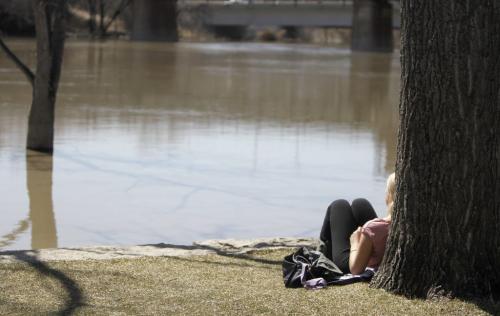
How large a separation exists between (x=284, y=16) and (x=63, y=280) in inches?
2451

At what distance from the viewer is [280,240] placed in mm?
7969

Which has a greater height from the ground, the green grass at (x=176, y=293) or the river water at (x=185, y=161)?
the green grass at (x=176, y=293)

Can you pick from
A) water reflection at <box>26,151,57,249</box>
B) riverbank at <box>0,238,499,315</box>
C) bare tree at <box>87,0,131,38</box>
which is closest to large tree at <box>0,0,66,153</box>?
water reflection at <box>26,151,57,249</box>

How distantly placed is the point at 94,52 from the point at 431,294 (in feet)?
116

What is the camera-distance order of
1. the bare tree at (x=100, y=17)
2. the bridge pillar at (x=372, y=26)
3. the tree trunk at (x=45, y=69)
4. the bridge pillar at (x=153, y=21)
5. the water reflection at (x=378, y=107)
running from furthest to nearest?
the bridge pillar at (x=153, y=21), the bridge pillar at (x=372, y=26), the bare tree at (x=100, y=17), the water reflection at (x=378, y=107), the tree trunk at (x=45, y=69)

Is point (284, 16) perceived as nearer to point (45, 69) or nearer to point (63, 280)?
point (45, 69)

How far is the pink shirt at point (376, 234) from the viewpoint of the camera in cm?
637

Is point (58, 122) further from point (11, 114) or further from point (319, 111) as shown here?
point (319, 111)

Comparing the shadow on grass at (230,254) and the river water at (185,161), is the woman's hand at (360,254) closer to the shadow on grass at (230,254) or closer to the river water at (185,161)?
the shadow on grass at (230,254)

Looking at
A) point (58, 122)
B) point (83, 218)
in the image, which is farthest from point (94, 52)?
point (83, 218)

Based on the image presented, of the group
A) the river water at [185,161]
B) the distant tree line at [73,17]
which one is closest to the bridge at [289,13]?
the distant tree line at [73,17]

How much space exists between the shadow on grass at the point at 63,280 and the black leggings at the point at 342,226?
166 centimetres

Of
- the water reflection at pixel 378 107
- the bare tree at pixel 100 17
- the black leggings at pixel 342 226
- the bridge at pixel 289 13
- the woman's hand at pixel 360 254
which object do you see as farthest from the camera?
the bridge at pixel 289 13

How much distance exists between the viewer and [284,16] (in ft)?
222
